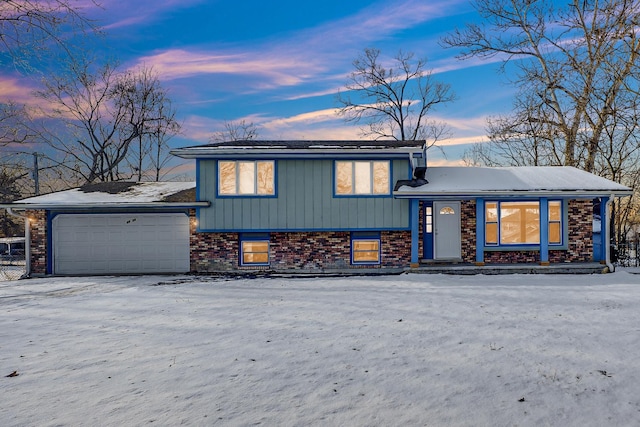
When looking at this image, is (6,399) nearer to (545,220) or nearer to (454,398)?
(454,398)

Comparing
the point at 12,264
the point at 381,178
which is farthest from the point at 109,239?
the point at 12,264

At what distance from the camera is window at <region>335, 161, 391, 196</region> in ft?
43.1

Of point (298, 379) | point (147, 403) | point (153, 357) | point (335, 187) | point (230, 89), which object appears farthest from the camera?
point (230, 89)

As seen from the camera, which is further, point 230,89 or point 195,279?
point 230,89

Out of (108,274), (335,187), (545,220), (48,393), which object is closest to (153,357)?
(48,393)

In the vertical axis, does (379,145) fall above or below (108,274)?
above

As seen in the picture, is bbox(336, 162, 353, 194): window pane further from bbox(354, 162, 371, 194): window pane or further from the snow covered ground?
the snow covered ground

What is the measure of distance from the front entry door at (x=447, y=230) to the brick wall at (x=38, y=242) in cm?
1394

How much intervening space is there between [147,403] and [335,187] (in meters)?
10.1

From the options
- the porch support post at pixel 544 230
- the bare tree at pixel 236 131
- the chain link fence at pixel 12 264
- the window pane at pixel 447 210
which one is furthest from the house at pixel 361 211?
the bare tree at pixel 236 131

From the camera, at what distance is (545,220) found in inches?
509

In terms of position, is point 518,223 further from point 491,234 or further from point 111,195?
point 111,195

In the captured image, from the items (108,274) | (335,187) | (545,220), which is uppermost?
(335,187)

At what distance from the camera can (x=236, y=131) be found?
3241cm
